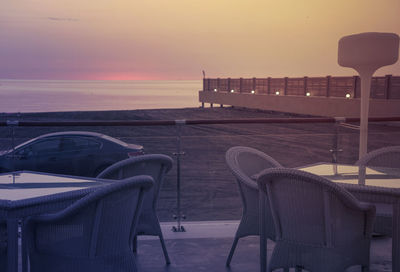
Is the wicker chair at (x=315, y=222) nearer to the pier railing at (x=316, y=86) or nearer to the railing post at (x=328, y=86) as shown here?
the pier railing at (x=316, y=86)

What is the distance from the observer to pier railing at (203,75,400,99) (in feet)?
69.7

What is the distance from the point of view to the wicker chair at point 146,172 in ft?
11.3

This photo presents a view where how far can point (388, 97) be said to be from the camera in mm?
21234

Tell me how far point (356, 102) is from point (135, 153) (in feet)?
54.2

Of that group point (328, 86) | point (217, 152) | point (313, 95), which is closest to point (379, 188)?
point (217, 152)

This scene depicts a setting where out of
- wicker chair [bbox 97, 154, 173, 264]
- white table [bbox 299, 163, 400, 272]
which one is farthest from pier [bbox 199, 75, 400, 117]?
wicker chair [bbox 97, 154, 173, 264]

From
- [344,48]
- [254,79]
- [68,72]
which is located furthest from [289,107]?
[344,48]

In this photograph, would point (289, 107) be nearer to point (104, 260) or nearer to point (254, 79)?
point (254, 79)

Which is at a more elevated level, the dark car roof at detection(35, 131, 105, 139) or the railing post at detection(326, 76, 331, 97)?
the railing post at detection(326, 76, 331, 97)

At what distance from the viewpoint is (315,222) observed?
8.51ft

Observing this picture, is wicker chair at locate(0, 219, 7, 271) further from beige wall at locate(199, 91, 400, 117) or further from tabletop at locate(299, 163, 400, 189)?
beige wall at locate(199, 91, 400, 117)

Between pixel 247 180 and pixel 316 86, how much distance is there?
24.3 meters

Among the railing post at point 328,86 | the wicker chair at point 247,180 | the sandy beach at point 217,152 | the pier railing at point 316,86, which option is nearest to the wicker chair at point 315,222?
the wicker chair at point 247,180

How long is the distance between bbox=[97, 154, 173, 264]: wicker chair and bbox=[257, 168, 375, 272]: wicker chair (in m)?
0.99
